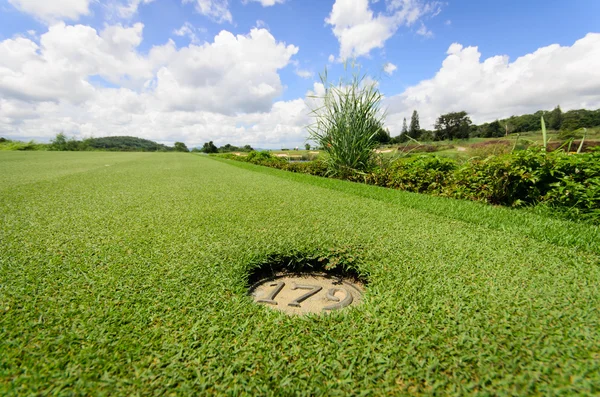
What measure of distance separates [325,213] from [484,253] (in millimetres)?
1598

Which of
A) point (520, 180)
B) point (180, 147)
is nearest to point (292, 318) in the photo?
point (520, 180)

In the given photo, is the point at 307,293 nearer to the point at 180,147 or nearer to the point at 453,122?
the point at 453,122

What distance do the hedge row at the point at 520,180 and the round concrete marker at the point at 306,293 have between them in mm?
3032


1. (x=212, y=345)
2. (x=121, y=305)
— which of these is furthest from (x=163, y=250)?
(x=212, y=345)

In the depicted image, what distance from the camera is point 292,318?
1.23m

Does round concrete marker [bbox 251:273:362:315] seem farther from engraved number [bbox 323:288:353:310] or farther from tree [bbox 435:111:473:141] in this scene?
tree [bbox 435:111:473:141]

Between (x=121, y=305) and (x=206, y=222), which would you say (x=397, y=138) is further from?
(x=121, y=305)

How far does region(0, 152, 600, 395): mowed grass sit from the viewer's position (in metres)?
0.90

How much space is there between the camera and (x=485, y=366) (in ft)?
3.10

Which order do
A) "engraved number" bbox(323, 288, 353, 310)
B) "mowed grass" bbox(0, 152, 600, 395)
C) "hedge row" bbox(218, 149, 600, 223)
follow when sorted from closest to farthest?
1. "mowed grass" bbox(0, 152, 600, 395)
2. "engraved number" bbox(323, 288, 353, 310)
3. "hedge row" bbox(218, 149, 600, 223)

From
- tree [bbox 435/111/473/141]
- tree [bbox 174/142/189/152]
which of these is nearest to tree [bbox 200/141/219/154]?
tree [bbox 174/142/189/152]

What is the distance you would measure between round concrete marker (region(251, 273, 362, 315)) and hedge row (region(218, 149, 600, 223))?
3.03 meters

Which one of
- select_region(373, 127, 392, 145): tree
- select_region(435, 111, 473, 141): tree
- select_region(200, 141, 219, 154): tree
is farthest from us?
A: select_region(200, 141, 219, 154): tree

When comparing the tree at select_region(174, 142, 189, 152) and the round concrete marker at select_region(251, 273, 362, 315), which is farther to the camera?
the tree at select_region(174, 142, 189, 152)
